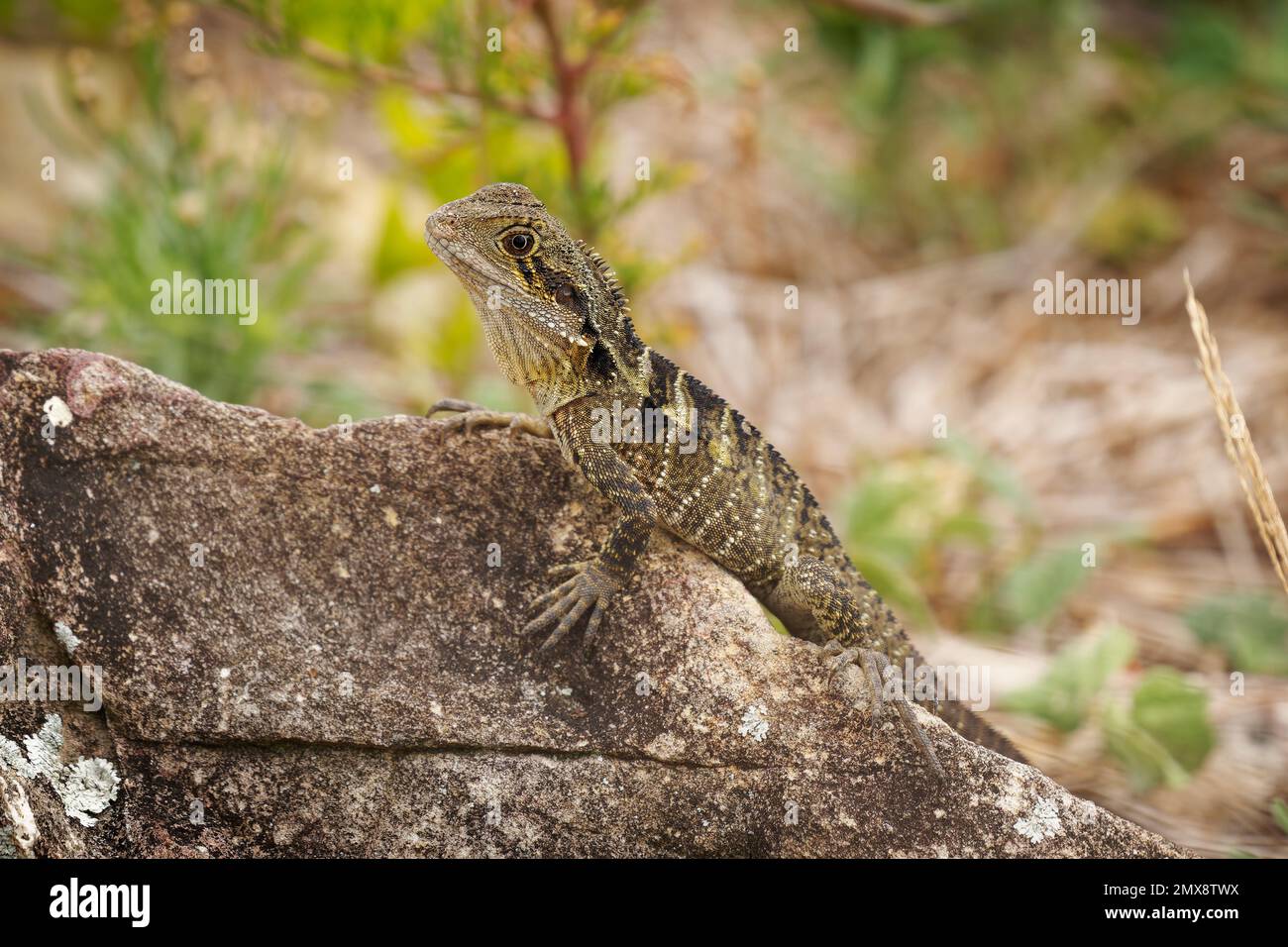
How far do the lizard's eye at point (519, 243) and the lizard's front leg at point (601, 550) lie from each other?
62 cm

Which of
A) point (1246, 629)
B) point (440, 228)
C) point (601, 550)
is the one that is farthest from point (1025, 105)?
point (601, 550)

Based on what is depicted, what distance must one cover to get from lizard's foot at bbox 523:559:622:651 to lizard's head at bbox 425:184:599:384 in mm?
830

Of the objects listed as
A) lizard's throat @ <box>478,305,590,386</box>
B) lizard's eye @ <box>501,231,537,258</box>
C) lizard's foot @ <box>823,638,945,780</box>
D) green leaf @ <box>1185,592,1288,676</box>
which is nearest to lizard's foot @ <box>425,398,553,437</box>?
lizard's throat @ <box>478,305,590,386</box>

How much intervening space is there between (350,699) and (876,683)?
187cm

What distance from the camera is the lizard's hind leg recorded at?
441 centimetres

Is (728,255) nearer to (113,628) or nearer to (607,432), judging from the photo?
(607,432)

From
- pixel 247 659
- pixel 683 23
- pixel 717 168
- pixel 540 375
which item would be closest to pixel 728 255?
pixel 717 168

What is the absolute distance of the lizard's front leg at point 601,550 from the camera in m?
4.39

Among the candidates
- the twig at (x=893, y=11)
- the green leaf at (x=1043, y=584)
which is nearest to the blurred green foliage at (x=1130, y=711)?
the green leaf at (x=1043, y=584)

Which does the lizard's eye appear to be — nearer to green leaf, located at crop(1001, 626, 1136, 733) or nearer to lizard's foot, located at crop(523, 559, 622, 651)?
lizard's foot, located at crop(523, 559, 622, 651)

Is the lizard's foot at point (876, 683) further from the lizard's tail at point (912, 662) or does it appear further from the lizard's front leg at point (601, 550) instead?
the lizard's front leg at point (601, 550)

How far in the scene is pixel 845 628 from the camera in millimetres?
4766

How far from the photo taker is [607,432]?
470cm

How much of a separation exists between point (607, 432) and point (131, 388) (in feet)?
5.64
